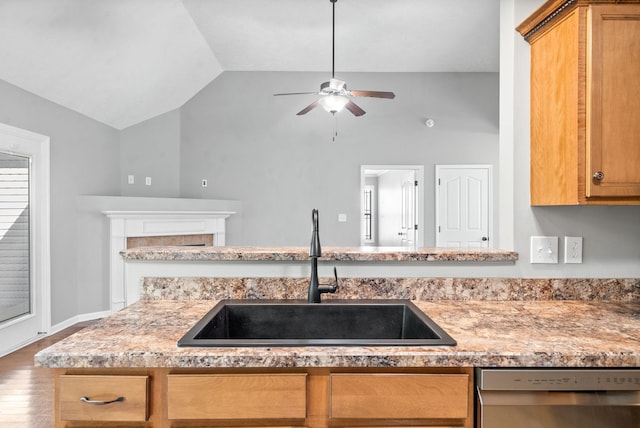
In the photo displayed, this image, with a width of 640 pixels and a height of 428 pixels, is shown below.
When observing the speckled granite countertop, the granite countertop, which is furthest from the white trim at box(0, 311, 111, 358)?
the granite countertop

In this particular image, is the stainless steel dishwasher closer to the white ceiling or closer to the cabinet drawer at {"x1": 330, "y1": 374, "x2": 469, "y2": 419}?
the cabinet drawer at {"x1": 330, "y1": 374, "x2": 469, "y2": 419}

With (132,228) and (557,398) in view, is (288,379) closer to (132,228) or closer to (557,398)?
(557,398)

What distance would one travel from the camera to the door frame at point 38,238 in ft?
12.4

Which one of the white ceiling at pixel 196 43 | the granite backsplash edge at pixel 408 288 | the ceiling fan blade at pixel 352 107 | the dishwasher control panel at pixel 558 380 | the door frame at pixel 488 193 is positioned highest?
the white ceiling at pixel 196 43

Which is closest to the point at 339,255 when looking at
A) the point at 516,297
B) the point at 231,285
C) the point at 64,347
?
the point at 231,285

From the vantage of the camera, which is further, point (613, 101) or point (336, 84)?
point (336, 84)

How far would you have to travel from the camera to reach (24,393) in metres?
2.81

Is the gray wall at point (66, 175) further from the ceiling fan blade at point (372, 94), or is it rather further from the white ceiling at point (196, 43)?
the ceiling fan blade at point (372, 94)

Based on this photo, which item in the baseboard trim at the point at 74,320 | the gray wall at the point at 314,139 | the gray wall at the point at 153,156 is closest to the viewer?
the baseboard trim at the point at 74,320

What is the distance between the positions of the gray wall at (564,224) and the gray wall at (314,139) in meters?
4.11

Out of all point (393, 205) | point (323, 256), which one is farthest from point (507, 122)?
point (393, 205)

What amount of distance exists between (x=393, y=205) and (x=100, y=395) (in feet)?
25.2

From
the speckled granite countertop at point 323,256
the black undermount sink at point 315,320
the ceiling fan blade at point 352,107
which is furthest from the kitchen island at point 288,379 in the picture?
the ceiling fan blade at point 352,107

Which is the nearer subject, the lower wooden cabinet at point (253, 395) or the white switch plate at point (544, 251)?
the lower wooden cabinet at point (253, 395)
